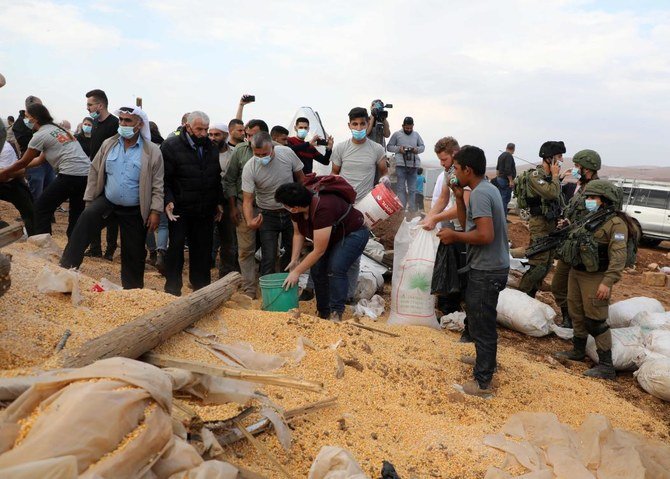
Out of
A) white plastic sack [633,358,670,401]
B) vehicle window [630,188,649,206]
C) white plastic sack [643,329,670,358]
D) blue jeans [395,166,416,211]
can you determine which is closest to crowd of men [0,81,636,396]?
white plastic sack [633,358,670,401]

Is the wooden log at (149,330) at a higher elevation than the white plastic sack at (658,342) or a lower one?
higher

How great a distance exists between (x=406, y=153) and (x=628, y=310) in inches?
189

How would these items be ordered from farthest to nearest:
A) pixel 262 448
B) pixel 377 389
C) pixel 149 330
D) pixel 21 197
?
pixel 21 197 → pixel 377 389 → pixel 149 330 → pixel 262 448

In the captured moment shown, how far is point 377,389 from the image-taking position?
390 cm

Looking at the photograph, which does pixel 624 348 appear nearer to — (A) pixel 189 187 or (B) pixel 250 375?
(B) pixel 250 375

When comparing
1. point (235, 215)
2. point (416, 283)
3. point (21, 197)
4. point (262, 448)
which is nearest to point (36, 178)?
point (21, 197)

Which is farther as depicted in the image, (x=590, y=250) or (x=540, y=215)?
(x=540, y=215)

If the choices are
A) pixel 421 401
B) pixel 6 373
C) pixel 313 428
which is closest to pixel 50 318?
pixel 6 373

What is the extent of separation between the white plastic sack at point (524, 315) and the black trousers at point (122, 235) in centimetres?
371

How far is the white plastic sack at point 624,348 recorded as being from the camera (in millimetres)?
5242

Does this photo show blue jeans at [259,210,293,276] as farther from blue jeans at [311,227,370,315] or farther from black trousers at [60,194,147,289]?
black trousers at [60,194,147,289]

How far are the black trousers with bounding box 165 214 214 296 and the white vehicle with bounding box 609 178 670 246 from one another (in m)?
11.6

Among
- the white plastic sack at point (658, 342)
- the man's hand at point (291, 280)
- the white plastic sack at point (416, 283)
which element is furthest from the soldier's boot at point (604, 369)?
the man's hand at point (291, 280)

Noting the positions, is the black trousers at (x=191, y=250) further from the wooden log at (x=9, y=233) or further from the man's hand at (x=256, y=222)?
the wooden log at (x=9, y=233)
